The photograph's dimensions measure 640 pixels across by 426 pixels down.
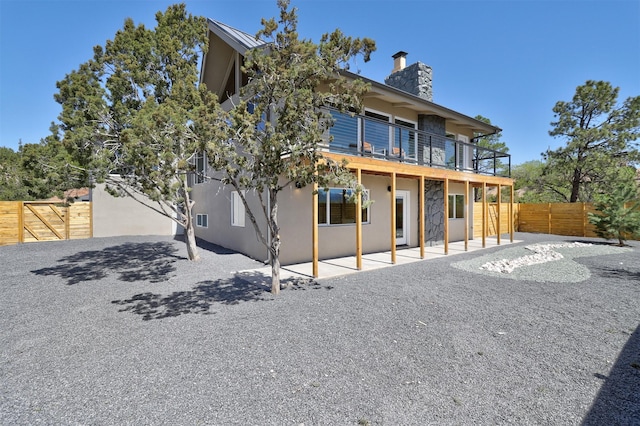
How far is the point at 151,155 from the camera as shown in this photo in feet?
17.3

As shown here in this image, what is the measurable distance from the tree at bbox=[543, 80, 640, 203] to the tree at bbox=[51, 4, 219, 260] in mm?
22348

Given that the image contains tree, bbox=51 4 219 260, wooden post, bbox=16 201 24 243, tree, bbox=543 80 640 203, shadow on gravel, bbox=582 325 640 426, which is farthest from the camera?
tree, bbox=543 80 640 203

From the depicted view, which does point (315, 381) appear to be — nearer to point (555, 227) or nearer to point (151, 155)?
point (151, 155)

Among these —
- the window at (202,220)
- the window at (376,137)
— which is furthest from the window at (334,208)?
the window at (202,220)

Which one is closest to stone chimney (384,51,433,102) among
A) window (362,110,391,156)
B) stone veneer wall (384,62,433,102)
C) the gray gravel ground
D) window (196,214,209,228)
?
stone veneer wall (384,62,433,102)

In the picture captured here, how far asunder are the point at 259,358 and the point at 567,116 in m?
25.0

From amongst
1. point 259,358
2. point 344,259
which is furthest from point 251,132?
point 344,259

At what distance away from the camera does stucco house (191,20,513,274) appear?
8.64m

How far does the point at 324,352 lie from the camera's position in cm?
351

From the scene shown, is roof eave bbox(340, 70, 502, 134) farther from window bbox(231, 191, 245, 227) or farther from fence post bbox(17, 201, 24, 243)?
fence post bbox(17, 201, 24, 243)

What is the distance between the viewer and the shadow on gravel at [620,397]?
2383 mm

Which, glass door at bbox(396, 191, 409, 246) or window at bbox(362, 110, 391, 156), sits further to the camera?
glass door at bbox(396, 191, 409, 246)

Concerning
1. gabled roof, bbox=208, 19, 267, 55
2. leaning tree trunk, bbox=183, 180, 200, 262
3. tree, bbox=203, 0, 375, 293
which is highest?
gabled roof, bbox=208, 19, 267, 55

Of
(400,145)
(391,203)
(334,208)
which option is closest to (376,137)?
(400,145)
